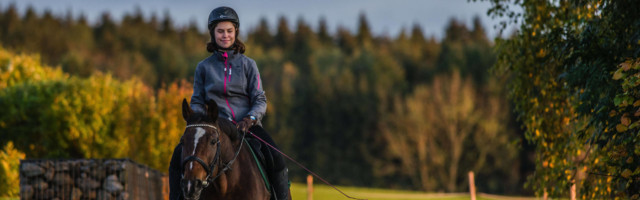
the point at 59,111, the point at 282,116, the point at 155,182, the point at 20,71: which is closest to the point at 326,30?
the point at 282,116

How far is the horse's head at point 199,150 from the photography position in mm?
5676

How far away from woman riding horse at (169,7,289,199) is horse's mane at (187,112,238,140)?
0.33m

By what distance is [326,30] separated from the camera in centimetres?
13600

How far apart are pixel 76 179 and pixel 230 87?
8223mm

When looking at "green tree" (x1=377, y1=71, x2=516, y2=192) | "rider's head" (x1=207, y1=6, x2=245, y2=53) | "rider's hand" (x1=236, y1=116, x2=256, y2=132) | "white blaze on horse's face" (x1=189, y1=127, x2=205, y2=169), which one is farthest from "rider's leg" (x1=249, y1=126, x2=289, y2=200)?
"green tree" (x1=377, y1=71, x2=516, y2=192)

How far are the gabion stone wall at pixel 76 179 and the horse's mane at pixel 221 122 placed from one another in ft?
26.7

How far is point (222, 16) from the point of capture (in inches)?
272

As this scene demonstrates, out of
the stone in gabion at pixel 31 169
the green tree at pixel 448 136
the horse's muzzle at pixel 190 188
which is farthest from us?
the green tree at pixel 448 136

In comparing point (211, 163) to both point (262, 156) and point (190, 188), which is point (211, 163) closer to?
point (190, 188)

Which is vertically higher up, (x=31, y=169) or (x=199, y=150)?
(x=199, y=150)

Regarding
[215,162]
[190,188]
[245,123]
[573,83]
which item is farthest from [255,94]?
[573,83]

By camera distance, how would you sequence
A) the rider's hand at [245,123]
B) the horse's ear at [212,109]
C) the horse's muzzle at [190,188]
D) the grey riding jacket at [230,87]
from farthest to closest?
the grey riding jacket at [230,87] < the rider's hand at [245,123] < the horse's ear at [212,109] < the horse's muzzle at [190,188]

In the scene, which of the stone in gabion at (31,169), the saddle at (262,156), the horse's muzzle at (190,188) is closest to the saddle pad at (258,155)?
the saddle at (262,156)

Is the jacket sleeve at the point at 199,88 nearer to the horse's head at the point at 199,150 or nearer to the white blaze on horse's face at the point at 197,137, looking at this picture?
the horse's head at the point at 199,150
